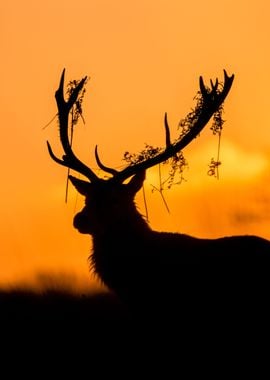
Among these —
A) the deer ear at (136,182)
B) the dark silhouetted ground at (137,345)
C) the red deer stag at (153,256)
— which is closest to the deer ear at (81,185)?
the red deer stag at (153,256)

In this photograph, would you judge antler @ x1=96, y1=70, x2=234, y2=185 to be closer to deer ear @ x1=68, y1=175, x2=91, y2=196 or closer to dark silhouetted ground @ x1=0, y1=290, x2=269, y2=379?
deer ear @ x1=68, y1=175, x2=91, y2=196

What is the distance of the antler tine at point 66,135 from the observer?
16.0 metres

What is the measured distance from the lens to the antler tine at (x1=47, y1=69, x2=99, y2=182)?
16.0 metres

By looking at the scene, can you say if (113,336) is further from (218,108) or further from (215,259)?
(218,108)

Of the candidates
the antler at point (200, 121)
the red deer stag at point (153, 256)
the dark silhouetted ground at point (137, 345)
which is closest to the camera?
the dark silhouetted ground at point (137, 345)

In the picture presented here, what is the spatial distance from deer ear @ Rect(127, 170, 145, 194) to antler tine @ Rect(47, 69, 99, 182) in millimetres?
430

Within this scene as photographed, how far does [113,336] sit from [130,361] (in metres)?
0.76

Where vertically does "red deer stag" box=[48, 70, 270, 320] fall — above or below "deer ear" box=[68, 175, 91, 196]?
below

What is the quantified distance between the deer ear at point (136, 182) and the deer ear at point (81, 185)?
1.55 ft

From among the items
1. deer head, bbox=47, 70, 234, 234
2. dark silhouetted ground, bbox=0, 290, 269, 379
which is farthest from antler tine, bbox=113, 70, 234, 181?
dark silhouetted ground, bbox=0, 290, 269, 379

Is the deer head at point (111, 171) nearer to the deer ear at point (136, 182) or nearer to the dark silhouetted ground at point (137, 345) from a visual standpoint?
the deer ear at point (136, 182)

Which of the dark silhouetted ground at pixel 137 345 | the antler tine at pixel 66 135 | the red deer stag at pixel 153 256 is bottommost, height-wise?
the dark silhouetted ground at pixel 137 345

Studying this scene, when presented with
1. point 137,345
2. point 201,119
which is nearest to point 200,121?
point 201,119

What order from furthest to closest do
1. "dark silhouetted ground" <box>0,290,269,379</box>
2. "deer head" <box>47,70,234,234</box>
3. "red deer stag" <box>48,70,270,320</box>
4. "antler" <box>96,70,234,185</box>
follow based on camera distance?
"antler" <box>96,70,234,185</box> → "deer head" <box>47,70,234,234</box> → "red deer stag" <box>48,70,270,320</box> → "dark silhouetted ground" <box>0,290,269,379</box>
